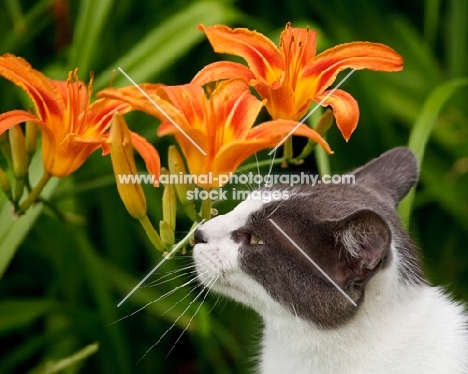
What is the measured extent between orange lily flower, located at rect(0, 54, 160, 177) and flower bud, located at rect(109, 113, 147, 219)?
5cm

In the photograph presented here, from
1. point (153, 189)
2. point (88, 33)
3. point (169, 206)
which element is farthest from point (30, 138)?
point (153, 189)

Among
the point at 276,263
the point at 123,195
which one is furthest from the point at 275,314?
the point at 123,195

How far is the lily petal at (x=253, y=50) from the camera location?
1.17 m

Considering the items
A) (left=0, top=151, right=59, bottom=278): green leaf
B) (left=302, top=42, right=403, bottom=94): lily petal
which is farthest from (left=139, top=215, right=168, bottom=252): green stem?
(left=0, top=151, right=59, bottom=278): green leaf

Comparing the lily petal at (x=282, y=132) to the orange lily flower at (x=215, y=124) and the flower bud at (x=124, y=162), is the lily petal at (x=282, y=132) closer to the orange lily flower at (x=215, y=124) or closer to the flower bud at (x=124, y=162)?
the orange lily flower at (x=215, y=124)

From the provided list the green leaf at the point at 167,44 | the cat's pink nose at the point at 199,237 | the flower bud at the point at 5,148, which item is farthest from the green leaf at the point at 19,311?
the cat's pink nose at the point at 199,237

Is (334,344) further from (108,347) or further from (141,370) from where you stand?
(141,370)

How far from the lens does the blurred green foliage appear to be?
1984 millimetres

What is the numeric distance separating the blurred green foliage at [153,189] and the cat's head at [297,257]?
576 millimetres

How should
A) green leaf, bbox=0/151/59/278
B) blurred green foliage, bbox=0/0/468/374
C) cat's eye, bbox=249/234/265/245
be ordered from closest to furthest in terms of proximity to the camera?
cat's eye, bbox=249/234/265/245 → green leaf, bbox=0/151/59/278 → blurred green foliage, bbox=0/0/468/374

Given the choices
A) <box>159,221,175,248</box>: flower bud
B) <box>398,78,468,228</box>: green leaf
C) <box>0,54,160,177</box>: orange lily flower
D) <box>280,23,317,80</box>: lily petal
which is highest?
<box>0,54,160,177</box>: orange lily flower

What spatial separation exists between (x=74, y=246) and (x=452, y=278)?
1191 mm

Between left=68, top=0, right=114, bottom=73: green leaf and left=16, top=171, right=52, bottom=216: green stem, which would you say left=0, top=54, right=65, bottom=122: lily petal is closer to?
left=16, top=171, right=52, bottom=216: green stem

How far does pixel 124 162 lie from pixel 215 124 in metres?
0.14
